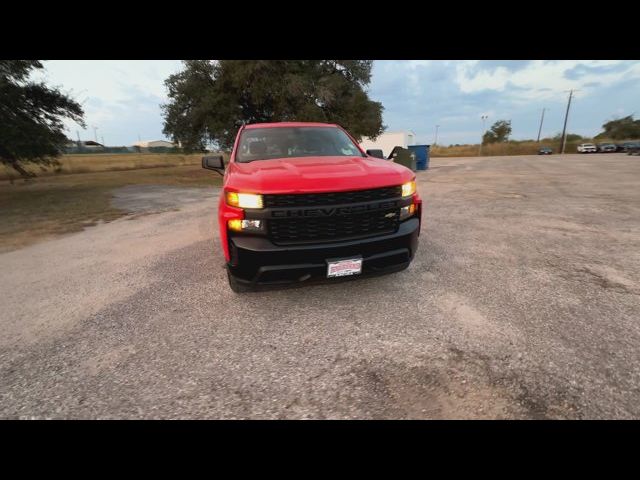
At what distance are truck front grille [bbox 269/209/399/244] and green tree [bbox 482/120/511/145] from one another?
263 ft

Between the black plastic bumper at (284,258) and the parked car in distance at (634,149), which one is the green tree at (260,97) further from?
the parked car in distance at (634,149)

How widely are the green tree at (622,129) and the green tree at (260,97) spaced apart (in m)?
67.0

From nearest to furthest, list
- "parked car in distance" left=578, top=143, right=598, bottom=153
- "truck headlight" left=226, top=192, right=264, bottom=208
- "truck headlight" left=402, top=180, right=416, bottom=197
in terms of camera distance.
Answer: "truck headlight" left=226, top=192, right=264, bottom=208 → "truck headlight" left=402, top=180, right=416, bottom=197 → "parked car in distance" left=578, top=143, right=598, bottom=153

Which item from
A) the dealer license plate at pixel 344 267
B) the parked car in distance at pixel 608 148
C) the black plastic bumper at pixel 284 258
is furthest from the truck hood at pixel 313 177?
the parked car in distance at pixel 608 148

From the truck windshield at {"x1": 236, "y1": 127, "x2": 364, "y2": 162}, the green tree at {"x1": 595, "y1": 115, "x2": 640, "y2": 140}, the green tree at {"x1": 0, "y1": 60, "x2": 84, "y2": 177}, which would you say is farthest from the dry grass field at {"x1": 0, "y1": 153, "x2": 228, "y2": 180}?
the green tree at {"x1": 595, "y1": 115, "x2": 640, "y2": 140}

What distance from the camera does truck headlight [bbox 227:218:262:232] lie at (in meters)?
2.46

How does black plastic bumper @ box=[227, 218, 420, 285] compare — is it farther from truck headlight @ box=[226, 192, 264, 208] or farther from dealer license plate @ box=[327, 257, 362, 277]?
truck headlight @ box=[226, 192, 264, 208]

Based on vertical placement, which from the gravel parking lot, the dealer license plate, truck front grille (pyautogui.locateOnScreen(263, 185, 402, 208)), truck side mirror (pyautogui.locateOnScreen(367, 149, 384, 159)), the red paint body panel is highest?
truck side mirror (pyautogui.locateOnScreen(367, 149, 384, 159))

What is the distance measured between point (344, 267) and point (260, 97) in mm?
15793

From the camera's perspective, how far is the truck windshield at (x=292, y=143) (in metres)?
3.62

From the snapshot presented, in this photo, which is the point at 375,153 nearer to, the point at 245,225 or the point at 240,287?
the point at 245,225


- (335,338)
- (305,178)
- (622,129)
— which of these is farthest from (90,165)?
(622,129)

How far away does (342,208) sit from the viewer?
2.49 meters
